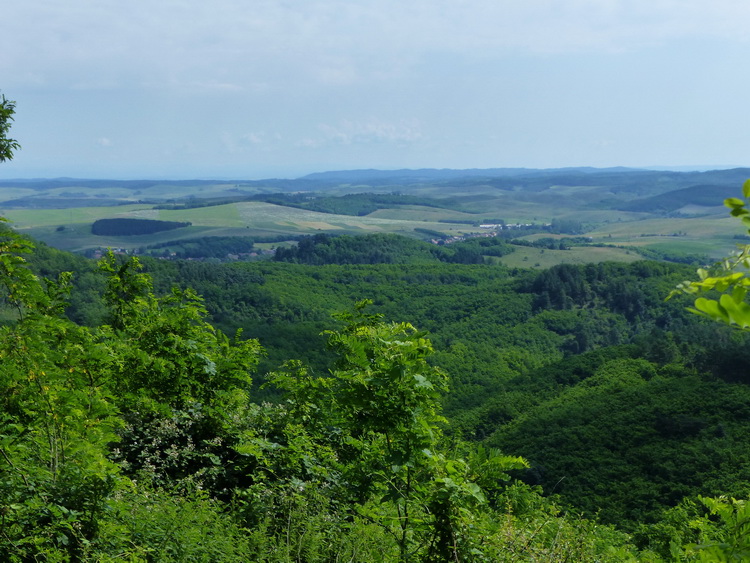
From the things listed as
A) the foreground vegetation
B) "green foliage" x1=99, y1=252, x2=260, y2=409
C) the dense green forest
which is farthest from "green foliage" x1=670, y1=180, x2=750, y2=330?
"green foliage" x1=99, y1=252, x2=260, y2=409

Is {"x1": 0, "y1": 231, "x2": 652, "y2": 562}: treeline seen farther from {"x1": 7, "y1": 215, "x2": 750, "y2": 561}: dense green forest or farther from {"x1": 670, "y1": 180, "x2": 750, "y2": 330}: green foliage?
{"x1": 670, "y1": 180, "x2": 750, "y2": 330}: green foliage

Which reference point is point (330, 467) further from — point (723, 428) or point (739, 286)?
point (723, 428)

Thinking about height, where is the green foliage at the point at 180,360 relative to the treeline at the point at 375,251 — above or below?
above

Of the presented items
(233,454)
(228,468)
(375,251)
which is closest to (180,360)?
(233,454)

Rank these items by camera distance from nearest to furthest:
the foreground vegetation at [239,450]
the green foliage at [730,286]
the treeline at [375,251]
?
the green foliage at [730,286] < the foreground vegetation at [239,450] < the treeline at [375,251]

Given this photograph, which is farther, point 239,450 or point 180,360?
point 180,360

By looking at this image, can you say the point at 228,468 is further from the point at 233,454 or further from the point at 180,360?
the point at 180,360

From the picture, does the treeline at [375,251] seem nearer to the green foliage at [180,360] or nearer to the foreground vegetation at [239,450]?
the foreground vegetation at [239,450]

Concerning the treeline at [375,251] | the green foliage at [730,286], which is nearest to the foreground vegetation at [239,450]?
the green foliage at [730,286]

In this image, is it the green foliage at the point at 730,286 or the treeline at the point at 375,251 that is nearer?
the green foliage at the point at 730,286

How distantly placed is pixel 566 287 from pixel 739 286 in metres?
116

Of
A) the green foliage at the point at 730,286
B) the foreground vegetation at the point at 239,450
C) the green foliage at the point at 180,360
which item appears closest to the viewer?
the green foliage at the point at 730,286

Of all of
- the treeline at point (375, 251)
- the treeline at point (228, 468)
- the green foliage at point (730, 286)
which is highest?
the green foliage at point (730, 286)

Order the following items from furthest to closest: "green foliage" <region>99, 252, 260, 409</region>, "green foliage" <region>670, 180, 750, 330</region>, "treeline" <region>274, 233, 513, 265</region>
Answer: "treeline" <region>274, 233, 513, 265</region> < "green foliage" <region>99, 252, 260, 409</region> < "green foliage" <region>670, 180, 750, 330</region>
